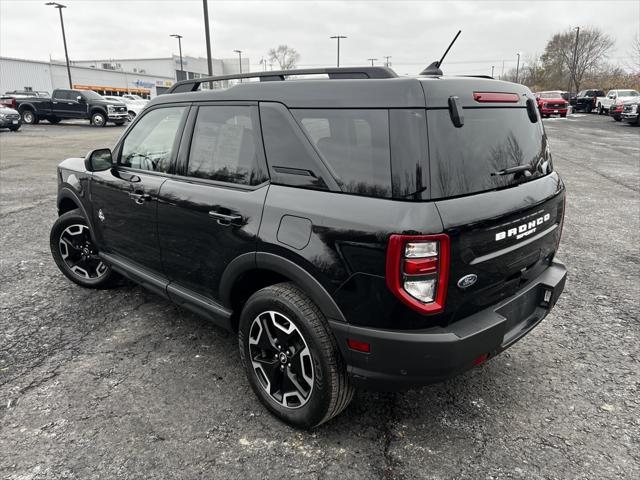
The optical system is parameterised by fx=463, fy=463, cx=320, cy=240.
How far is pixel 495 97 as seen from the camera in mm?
2375

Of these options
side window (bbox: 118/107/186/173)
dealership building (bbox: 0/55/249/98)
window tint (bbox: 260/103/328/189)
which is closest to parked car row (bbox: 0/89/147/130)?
dealership building (bbox: 0/55/249/98)

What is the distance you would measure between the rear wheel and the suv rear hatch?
3131cm

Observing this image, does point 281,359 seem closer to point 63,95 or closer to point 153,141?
point 153,141

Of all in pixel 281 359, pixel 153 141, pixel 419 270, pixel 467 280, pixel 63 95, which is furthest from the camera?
pixel 63 95

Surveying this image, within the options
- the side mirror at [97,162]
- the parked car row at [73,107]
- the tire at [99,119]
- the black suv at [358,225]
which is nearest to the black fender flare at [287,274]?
the black suv at [358,225]

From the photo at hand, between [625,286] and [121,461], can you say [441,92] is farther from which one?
[625,286]

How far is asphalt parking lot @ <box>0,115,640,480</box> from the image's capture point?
225cm

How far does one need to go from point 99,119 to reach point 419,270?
2893 centimetres

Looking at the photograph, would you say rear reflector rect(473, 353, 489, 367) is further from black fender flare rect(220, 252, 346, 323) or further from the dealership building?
the dealership building

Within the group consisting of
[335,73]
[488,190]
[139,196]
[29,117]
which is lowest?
[139,196]

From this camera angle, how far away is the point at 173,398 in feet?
9.00

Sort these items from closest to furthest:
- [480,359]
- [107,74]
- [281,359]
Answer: [480,359], [281,359], [107,74]

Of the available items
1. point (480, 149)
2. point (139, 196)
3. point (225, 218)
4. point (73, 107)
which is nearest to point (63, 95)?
point (73, 107)

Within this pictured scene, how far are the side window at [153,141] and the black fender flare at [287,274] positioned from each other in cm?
103
